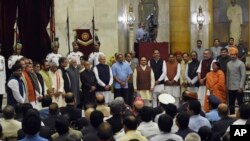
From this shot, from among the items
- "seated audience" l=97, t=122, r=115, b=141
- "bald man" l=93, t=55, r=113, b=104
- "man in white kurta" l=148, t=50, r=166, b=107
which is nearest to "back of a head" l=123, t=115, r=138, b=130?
"seated audience" l=97, t=122, r=115, b=141

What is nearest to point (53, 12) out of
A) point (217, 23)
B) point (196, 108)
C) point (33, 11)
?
point (33, 11)

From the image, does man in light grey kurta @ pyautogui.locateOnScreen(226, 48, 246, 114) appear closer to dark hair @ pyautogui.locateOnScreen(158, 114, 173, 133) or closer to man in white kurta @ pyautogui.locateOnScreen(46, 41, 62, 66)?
man in white kurta @ pyautogui.locateOnScreen(46, 41, 62, 66)

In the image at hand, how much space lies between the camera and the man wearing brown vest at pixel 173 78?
52.2ft

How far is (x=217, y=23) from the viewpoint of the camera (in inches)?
915

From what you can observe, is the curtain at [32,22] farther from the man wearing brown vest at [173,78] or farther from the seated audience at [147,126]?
the seated audience at [147,126]

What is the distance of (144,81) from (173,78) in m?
0.80

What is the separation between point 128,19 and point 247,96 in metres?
6.16

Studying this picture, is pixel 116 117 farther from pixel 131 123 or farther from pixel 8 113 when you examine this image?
pixel 8 113

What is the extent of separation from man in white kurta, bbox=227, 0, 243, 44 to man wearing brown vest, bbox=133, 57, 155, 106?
7.80 meters

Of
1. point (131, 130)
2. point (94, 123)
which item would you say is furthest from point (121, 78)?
point (131, 130)

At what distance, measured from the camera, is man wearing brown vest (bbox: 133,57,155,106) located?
15.6 meters

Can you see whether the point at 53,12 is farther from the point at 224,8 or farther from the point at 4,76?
the point at 224,8

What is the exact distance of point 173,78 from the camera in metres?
15.9

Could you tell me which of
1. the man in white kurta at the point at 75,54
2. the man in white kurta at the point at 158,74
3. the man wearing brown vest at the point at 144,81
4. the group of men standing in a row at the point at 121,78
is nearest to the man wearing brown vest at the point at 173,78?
the group of men standing in a row at the point at 121,78
